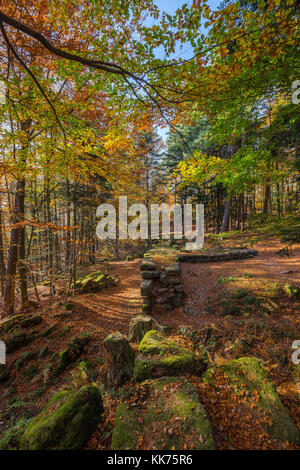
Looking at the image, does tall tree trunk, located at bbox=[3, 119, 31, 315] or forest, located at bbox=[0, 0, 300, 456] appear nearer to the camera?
forest, located at bbox=[0, 0, 300, 456]

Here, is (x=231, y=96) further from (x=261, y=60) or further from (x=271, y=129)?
(x=271, y=129)

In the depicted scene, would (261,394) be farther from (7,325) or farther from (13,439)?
(7,325)

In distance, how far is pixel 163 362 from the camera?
2492mm

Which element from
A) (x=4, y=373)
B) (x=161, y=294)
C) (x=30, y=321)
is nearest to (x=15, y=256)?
(x=30, y=321)

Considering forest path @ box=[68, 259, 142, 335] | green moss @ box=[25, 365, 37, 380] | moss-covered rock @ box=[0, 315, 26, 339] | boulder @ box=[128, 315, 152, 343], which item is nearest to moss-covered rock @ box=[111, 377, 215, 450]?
boulder @ box=[128, 315, 152, 343]

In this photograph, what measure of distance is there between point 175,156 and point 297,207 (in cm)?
1815

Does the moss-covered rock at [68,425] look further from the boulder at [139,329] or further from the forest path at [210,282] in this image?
the forest path at [210,282]

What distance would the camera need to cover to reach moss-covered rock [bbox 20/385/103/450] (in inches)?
67.0

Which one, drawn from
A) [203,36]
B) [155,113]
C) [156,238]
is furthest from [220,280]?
[156,238]

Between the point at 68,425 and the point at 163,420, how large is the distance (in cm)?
103

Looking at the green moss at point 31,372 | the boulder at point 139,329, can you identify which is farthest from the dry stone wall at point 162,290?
the green moss at point 31,372

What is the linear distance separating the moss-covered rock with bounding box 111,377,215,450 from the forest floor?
8.2 inches

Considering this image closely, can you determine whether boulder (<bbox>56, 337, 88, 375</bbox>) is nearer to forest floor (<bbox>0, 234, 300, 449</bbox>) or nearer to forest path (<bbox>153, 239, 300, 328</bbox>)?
forest floor (<bbox>0, 234, 300, 449</bbox>)

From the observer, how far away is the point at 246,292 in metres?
5.12
